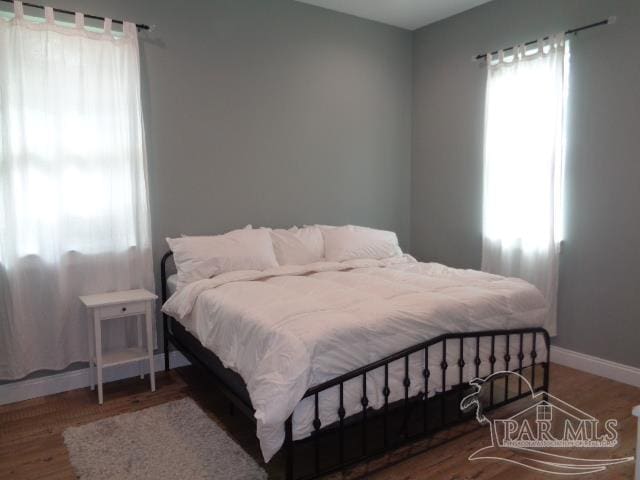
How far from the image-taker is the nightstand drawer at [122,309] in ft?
9.66

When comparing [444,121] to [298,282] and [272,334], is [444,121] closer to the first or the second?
[298,282]

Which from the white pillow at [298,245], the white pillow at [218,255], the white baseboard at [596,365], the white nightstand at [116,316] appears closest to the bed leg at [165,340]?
the white nightstand at [116,316]

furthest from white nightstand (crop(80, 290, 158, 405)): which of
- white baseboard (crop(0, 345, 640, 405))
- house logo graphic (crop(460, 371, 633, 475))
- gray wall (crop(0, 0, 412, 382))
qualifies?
house logo graphic (crop(460, 371, 633, 475))

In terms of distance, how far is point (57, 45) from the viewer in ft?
9.55

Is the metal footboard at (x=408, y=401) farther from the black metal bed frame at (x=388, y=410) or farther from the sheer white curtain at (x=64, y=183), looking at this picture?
the sheer white curtain at (x=64, y=183)

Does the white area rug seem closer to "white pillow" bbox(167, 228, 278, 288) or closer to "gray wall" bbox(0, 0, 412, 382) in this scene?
"white pillow" bbox(167, 228, 278, 288)

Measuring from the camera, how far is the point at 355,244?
3764 millimetres

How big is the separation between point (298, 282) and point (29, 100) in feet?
6.31

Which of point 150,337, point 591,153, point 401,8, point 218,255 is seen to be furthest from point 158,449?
point 401,8

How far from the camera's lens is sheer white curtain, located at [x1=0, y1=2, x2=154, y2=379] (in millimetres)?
2840

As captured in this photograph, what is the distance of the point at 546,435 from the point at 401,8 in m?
3.38

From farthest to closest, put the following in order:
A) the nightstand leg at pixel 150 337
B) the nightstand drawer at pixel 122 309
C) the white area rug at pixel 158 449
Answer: the nightstand leg at pixel 150 337 → the nightstand drawer at pixel 122 309 → the white area rug at pixel 158 449

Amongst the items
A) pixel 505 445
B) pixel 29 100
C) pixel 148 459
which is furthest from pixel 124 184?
pixel 505 445

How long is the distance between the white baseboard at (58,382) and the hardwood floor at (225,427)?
0.17ft
